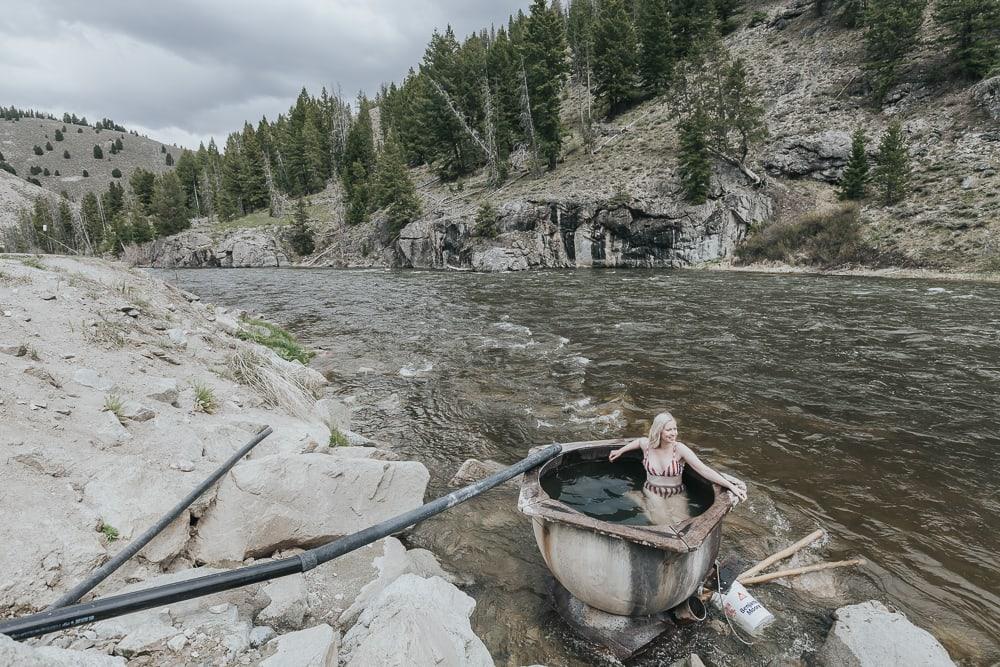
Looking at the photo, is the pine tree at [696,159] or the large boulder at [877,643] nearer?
the large boulder at [877,643]

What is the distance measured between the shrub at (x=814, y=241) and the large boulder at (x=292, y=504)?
109 ft

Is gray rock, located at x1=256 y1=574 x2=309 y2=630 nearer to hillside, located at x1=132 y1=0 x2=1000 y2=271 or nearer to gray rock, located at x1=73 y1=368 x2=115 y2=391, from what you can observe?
gray rock, located at x1=73 y1=368 x2=115 y2=391

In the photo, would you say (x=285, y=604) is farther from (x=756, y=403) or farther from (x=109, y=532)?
(x=756, y=403)

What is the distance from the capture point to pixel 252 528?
4113mm

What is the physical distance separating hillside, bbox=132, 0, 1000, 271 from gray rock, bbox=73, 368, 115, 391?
34586mm

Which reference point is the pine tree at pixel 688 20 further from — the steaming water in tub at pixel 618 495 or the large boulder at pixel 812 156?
the steaming water in tub at pixel 618 495

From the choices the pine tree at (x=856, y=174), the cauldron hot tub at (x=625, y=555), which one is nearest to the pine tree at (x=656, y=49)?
the pine tree at (x=856, y=174)

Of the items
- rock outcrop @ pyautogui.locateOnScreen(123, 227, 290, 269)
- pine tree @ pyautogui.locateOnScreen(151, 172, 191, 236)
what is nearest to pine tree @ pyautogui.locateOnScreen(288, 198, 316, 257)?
rock outcrop @ pyautogui.locateOnScreen(123, 227, 290, 269)

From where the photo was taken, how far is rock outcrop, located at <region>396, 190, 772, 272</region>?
3491 centimetres

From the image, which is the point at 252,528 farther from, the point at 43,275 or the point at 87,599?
the point at 43,275

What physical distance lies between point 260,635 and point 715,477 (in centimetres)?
381

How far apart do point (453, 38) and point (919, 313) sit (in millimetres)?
59789

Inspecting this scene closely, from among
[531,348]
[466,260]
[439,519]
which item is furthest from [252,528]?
[466,260]

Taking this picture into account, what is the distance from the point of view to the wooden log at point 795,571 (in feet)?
13.1
